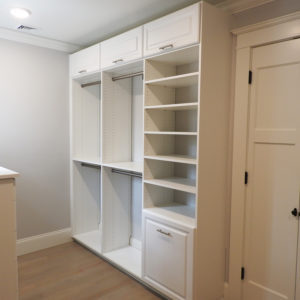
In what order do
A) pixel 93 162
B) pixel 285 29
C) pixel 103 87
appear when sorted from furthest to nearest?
1. pixel 93 162
2. pixel 103 87
3. pixel 285 29

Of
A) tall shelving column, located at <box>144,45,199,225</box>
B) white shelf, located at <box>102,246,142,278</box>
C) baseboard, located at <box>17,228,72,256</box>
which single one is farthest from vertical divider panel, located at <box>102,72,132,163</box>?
baseboard, located at <box>17,228,72,256</box>

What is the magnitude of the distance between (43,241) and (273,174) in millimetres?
2796

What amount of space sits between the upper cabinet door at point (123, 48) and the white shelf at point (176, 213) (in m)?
1.39

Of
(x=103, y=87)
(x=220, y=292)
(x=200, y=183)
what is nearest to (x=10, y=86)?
(x=103, y=87)

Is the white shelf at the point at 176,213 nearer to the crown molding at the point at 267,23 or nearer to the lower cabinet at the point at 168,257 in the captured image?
the lower cabinet at the point at 168,257

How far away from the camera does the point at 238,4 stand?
86.6 inches

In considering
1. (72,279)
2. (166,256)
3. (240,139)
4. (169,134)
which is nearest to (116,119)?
(169,134)

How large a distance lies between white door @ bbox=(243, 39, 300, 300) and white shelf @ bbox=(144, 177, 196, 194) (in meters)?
0.48

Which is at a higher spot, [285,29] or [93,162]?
[285,29]

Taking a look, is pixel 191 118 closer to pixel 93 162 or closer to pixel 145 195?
pixel 145 195

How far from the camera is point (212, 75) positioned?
2174 millimetres

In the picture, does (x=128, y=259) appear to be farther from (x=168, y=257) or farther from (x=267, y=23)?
(x=267, y=23)

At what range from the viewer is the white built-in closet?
217 centimetres

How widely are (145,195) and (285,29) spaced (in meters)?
1.72
